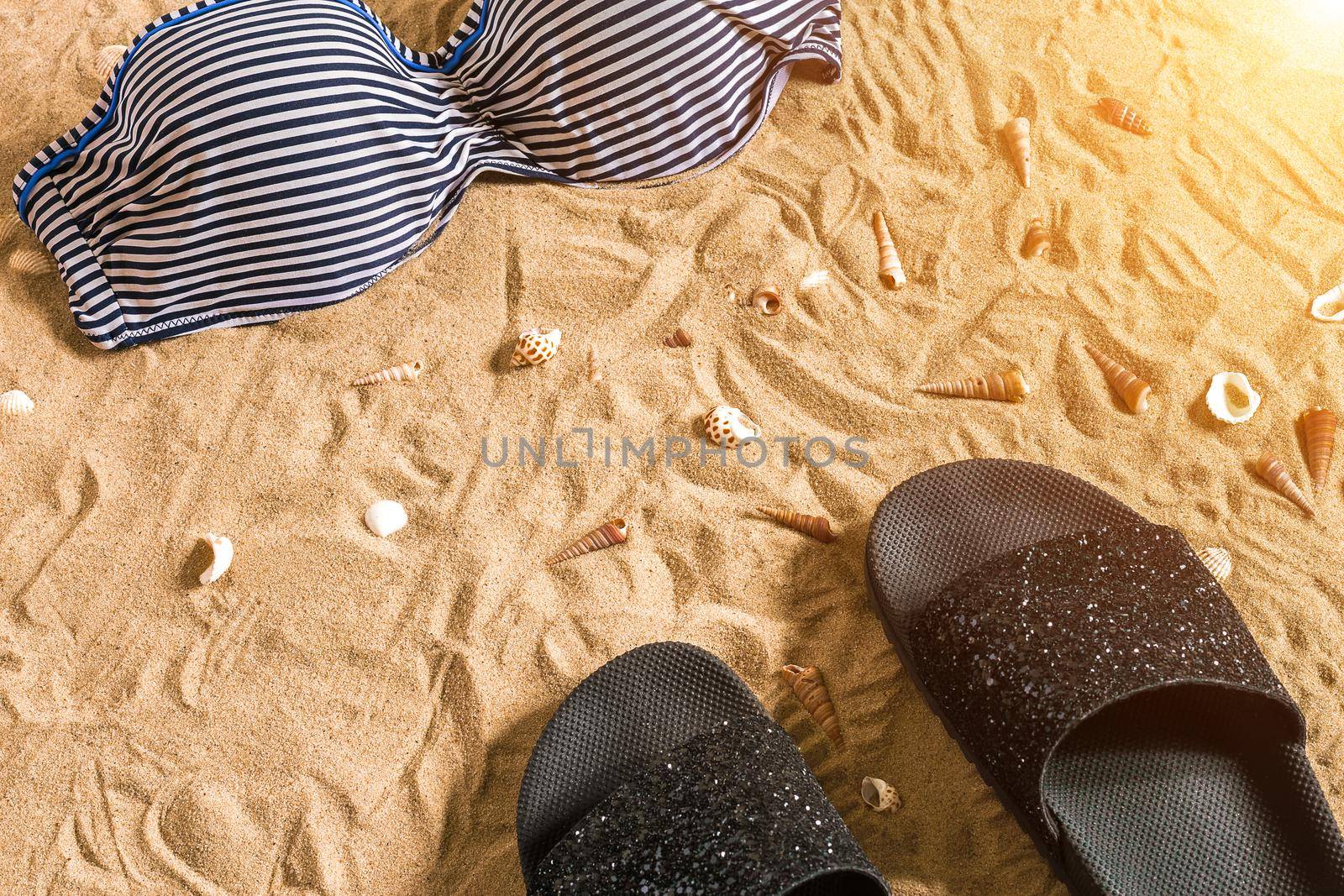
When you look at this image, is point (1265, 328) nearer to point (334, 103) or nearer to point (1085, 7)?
point (1085, 7)

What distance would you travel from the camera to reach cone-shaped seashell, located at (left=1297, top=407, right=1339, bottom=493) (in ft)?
7.02

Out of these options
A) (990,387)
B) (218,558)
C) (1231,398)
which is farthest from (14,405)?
(1231,398)

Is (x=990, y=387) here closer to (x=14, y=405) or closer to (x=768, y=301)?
(x=768, y=301)

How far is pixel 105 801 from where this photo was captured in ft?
6.26

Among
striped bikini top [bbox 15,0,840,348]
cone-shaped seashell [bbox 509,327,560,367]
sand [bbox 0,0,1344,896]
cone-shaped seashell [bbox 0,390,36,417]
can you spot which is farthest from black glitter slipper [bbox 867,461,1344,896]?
cone-shaped seashell [bbox 0,390,36,417]

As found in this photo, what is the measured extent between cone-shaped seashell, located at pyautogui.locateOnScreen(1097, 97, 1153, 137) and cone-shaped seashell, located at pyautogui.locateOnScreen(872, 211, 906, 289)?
755 millimetres

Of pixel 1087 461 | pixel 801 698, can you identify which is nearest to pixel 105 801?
pixel 801 698

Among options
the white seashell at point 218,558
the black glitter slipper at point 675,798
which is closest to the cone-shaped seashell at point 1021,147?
the black glitter slipper at point 675,798

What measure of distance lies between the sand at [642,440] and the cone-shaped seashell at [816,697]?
3cm

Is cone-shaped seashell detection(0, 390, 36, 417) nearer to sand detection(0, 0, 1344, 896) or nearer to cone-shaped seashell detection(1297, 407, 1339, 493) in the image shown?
sand detection(0, 0, 1344, 896)

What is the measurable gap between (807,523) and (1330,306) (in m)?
1.46

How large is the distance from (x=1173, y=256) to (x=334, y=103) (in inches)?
85.4

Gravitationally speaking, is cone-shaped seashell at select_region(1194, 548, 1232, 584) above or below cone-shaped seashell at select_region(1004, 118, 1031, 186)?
below

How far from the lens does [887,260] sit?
243 centimetres
